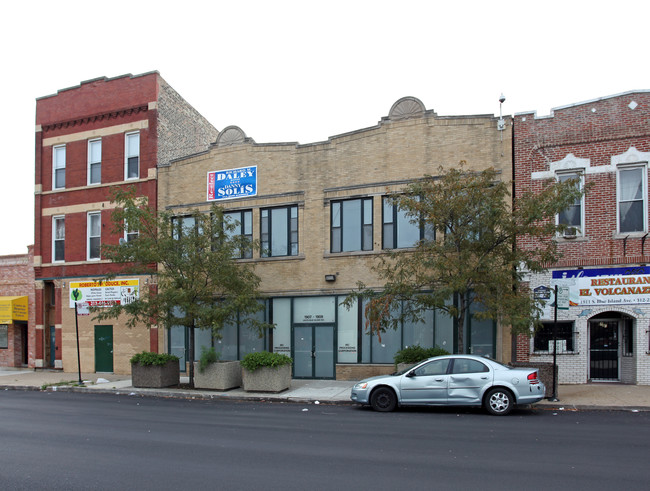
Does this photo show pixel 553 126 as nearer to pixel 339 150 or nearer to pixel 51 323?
pixel 339 150

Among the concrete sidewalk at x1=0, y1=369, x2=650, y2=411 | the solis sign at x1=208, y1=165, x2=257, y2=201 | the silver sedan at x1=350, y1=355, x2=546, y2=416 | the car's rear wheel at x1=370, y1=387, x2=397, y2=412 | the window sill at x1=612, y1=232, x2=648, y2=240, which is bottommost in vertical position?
the concrete sidewalk at x1=0, y1=369, x2=650, y2=411

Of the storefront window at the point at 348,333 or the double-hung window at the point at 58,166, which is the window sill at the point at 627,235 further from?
the double-hung window at the point at 58,166

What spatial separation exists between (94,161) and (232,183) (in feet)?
25.0

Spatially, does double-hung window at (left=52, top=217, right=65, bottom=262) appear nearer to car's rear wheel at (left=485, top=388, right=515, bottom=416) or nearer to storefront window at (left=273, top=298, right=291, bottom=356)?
storefront window at (left=273, top=298, right=291, bottom=356)

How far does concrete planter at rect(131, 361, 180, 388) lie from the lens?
19.6 m

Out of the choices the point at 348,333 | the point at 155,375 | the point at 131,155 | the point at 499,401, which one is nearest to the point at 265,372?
the point at 348,333

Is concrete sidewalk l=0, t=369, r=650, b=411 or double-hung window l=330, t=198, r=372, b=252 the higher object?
double-hung window l=330, t=198, r=372, b=252

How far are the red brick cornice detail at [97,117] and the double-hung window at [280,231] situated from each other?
312 inches

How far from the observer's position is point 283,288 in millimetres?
21891

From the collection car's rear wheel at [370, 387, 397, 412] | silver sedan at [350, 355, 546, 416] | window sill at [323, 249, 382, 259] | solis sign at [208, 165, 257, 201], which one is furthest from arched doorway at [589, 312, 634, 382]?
solis sign at [208, 165, 257, 201]

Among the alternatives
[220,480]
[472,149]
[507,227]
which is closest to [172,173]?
[472,149]

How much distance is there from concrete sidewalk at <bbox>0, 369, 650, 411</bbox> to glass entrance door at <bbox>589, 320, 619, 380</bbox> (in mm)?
485

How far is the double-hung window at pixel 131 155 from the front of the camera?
25.5 m

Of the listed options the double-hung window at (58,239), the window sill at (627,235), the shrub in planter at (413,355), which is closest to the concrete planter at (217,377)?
the shrub in planter at (413,355)
